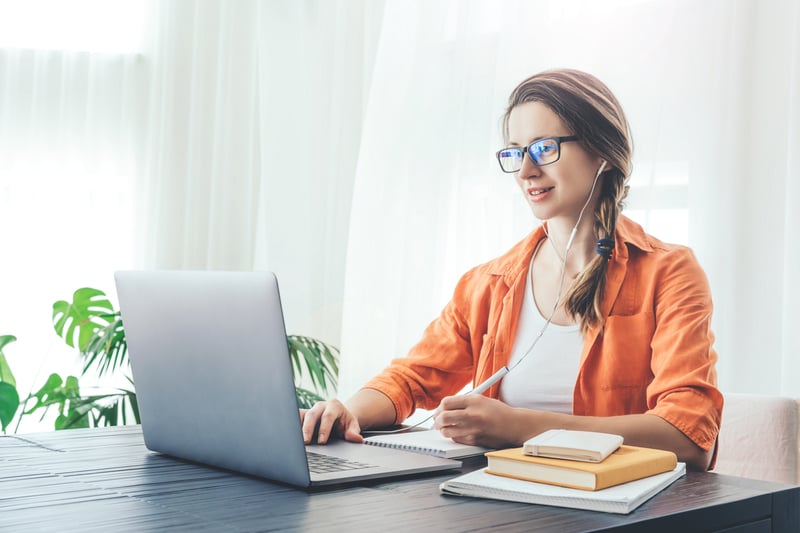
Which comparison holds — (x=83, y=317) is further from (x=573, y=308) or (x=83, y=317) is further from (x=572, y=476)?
(x=572, y=476)

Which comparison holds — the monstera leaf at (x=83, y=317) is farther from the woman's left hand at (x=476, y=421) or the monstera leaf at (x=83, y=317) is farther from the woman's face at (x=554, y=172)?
the woman's left hand at (x=476, y=421)

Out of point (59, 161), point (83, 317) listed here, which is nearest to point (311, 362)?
point (83, 317)

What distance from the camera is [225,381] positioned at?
3.38 feet

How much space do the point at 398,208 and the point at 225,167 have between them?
982 millimetres

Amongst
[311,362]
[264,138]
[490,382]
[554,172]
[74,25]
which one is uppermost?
[74,25]

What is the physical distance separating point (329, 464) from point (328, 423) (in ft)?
0.68

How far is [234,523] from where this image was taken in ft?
2.68

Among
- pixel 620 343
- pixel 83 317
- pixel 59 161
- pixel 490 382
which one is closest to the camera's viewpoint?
pixel 490 382

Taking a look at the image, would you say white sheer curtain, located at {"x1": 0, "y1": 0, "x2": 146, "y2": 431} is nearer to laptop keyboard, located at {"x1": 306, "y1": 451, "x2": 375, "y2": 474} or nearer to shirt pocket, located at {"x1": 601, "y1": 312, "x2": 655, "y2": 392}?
shirt pocket, located at {"x1": 601, "y1": 312, "x2": 655, "y2": 392}

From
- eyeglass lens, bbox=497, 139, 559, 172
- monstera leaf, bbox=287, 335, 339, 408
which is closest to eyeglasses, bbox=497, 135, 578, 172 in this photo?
eyeglass lens, bbox=497, 139, 559, 172

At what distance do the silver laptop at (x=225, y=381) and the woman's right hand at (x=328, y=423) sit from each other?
0.13 ft

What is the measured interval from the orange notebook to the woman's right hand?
1.13ft

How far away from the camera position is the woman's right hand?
1.29m

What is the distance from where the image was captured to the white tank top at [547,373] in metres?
A: 1.64
